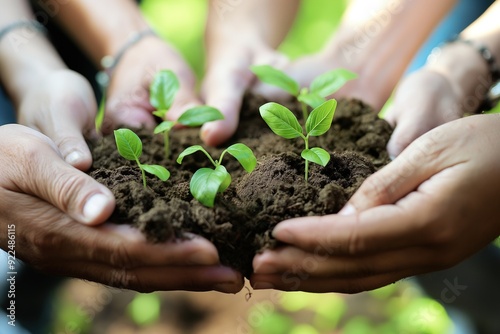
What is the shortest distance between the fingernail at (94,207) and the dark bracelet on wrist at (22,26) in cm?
85

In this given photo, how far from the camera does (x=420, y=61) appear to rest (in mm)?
1704

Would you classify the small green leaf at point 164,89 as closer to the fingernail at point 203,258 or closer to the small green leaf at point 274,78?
the small green leaf at point 274,78

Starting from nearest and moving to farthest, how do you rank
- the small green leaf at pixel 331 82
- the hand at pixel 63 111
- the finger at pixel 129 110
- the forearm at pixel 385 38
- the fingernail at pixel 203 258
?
the fingernail at pixel 203 258, the hand at pixel 63 111, the small green leaf at pixel 331 82, the finger at pixel 129 110, the forearm at pixel 385 38

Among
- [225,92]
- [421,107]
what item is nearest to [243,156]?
[225,92]

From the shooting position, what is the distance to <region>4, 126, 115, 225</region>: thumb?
796 millimetres

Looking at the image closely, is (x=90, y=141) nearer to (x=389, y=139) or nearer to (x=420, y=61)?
(x=389, y=139)

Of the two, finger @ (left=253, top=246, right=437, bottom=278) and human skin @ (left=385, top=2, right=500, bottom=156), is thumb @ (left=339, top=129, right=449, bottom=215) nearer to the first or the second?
finger @ (left=253, top=246, right=437, bottom=278)

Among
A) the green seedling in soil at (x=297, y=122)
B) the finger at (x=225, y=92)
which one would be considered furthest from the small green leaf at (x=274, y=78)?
the green seedling in soil at (x=297, y=122)

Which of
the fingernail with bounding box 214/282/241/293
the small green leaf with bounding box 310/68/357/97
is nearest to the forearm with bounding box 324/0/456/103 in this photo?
the small green leaf with bounding box 310/68/357/97

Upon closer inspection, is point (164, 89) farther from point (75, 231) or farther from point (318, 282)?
point (318, 282)

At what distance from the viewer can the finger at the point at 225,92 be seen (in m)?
1.14

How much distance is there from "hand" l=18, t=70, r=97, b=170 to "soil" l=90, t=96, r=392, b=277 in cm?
5

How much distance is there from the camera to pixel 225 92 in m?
1.26

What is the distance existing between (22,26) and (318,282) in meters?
1.14
